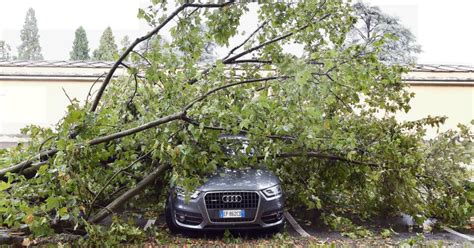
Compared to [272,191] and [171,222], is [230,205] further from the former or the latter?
[171,222]

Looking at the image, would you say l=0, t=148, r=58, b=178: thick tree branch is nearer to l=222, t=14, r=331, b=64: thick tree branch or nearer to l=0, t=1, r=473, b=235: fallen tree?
l=0, t=1, r=473, b=235: fallen tree

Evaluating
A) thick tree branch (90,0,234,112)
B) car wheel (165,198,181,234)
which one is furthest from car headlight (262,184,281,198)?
thick tree branch (90,0,234,112)

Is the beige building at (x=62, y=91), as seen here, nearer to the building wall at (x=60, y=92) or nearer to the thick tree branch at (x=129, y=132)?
the building wall at (x=60, y=92)

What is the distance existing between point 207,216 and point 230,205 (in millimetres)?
332

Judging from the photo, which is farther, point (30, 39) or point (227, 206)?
point (30, 39)

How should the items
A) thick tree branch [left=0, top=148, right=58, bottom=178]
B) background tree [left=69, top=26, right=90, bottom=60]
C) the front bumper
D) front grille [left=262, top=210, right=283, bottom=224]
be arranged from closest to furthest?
thick tree branch [left=0, top=148, right=58, bottom=178]
the front bumper
front grille [left=262, top=210, right=283, bottom=224]
background tree [left=69, top=26, right=90, bottom=60]

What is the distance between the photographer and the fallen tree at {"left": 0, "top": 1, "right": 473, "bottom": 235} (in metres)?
4.39

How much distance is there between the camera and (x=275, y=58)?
6.30 metres

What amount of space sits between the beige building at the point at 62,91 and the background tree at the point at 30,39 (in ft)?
113

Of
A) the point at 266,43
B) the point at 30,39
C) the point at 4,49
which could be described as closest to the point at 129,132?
the point at 266,43

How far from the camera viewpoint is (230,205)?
5.40 metres

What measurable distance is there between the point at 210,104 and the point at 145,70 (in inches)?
37.9

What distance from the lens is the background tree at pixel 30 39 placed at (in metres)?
45.4

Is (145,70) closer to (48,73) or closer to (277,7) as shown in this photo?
(277,7)
